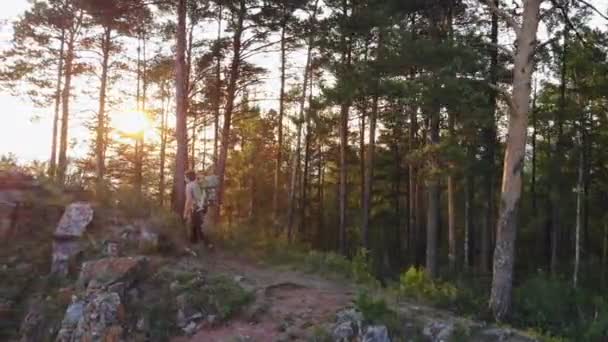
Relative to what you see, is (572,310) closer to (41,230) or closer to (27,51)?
(41,230)

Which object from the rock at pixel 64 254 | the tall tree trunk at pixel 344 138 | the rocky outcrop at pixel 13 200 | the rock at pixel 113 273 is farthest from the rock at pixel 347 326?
the tall tree trunk at pixel 344 138

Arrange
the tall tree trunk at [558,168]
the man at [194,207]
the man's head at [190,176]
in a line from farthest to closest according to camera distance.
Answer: the tall tree trunk at [558,168] < the man's head at [190,176] < the man at [194,207]

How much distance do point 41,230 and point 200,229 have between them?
10.7 feet

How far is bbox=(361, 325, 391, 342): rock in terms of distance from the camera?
760cm

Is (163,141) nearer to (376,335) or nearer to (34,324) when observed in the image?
(34,324)

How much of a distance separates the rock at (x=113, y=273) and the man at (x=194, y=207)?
1862 millimetres

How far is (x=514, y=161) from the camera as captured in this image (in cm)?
968

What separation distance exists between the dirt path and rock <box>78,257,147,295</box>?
1.30 m

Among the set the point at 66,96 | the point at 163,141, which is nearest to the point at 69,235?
the point at 66,96

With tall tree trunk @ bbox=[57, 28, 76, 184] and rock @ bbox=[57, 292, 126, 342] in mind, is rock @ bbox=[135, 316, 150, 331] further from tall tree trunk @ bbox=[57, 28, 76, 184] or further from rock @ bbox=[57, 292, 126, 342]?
tall tree trunk @ bbox=[57, 28, 76, 184]

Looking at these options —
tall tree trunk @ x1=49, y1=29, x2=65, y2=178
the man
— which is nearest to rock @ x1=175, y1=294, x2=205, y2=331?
the man

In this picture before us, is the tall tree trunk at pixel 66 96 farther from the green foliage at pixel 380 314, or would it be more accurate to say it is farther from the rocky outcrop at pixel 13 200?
the green foliage at pixel 380 314

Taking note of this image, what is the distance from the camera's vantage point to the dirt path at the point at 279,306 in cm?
808

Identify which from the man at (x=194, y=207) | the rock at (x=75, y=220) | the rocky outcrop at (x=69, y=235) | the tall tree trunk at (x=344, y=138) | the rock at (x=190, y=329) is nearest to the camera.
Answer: the rock at (x=190, y=329)
